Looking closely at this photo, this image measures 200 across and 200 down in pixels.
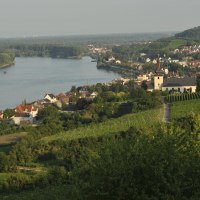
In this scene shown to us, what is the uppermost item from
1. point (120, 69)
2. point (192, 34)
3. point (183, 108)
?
point (183, 108)

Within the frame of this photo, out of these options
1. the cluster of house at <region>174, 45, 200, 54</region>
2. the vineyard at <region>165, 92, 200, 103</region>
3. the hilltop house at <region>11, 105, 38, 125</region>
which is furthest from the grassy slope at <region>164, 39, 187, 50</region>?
the vineyard at <region>165, 92, 200, 103</region>

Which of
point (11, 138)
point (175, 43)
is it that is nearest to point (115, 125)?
point (11, 138)

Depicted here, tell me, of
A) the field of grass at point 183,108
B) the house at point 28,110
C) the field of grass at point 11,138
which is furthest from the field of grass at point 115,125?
the house at point 28,110

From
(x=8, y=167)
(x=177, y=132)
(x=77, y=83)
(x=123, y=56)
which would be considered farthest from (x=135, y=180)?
(x=123, y=56)

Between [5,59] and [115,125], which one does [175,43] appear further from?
[115,125]

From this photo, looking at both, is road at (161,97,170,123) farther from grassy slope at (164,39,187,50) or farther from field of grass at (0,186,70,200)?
grassy slope at (164,39,187,50)
